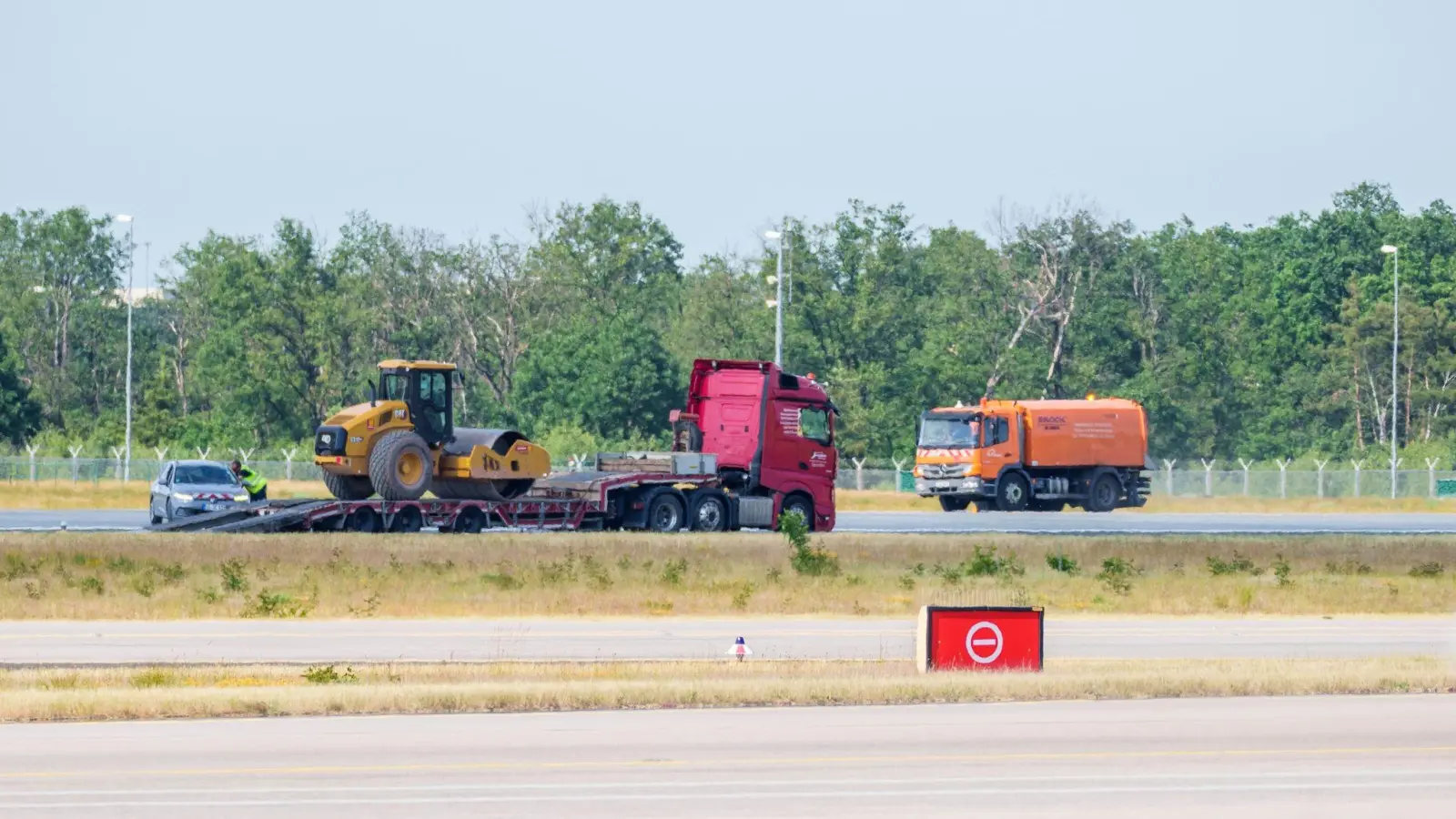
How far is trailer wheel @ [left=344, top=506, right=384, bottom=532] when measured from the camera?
1489 inches

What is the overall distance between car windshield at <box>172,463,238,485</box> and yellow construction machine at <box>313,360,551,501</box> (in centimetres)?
754

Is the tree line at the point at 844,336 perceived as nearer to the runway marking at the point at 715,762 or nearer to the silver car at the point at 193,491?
the silver car at the point at 193,491

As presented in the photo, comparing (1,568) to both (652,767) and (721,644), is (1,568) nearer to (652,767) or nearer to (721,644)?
(721,644)

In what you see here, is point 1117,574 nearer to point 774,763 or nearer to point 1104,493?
point 774,763

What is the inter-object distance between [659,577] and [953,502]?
27.4 meters

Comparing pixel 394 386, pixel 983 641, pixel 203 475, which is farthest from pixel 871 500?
pixel 983 641

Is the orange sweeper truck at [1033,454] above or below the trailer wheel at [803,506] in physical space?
above

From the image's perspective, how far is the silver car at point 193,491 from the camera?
4488 centimetres

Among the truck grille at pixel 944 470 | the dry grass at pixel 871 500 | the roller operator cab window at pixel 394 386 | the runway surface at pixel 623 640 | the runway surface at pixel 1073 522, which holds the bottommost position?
the runway surface at pixel 623 640

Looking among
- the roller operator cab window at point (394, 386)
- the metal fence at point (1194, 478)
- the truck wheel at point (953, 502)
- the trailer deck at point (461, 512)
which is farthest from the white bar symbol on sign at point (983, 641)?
the metal fence at point (1194, 478)

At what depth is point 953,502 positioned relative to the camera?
196 feet

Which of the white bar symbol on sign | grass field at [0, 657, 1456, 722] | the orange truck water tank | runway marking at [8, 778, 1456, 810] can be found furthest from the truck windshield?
runway marking at [8, 778, 1456, 810]

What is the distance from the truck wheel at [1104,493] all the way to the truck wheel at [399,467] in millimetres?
26536

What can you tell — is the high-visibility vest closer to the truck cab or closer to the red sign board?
the truck cab
